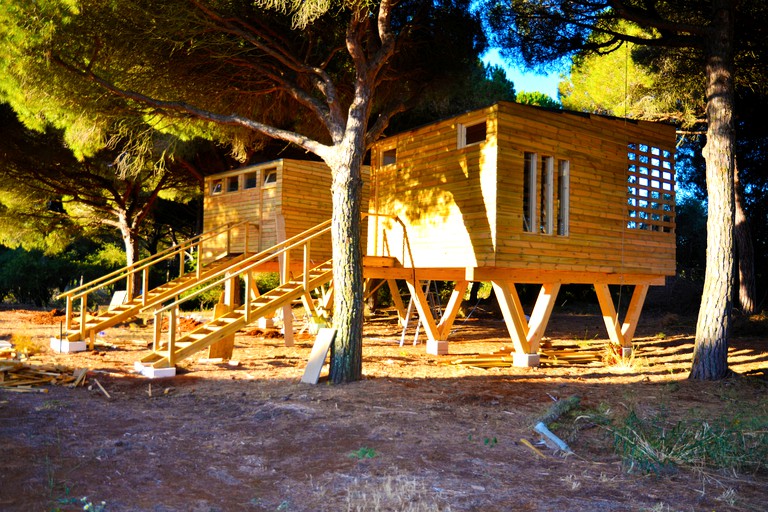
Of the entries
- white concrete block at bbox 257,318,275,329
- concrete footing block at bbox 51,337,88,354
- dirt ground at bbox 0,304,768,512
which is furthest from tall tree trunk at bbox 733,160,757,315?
concrete footing block at bbox 51,337,88,354

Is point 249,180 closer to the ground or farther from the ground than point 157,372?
farther from the ground

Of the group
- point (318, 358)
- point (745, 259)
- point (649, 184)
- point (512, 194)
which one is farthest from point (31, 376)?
point (745, 259)

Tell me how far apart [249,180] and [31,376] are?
900 centimetres

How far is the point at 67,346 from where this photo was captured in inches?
450

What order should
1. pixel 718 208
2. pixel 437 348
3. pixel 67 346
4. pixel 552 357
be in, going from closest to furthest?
pixel 718 208, pixel 67 346, pixel 552 357, pixel 437 348

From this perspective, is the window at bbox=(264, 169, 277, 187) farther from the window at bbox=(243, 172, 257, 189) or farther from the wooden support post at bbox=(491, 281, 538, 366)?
the wooden support post at bbox=(491, 281, 538, 366)

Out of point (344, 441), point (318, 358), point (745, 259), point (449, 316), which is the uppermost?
point (745, 259)

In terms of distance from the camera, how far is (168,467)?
5.07 metres

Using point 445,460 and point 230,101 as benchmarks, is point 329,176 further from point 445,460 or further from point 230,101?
point 445,460

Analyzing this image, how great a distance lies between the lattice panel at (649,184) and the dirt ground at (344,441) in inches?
128

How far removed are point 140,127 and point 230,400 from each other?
9.03m

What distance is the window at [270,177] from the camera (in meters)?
15.4

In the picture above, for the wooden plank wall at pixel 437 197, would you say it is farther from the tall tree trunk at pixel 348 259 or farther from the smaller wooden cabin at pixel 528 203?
the tall tree trunk at pixel 348 259

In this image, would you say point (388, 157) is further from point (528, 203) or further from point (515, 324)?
point (515, 324)
